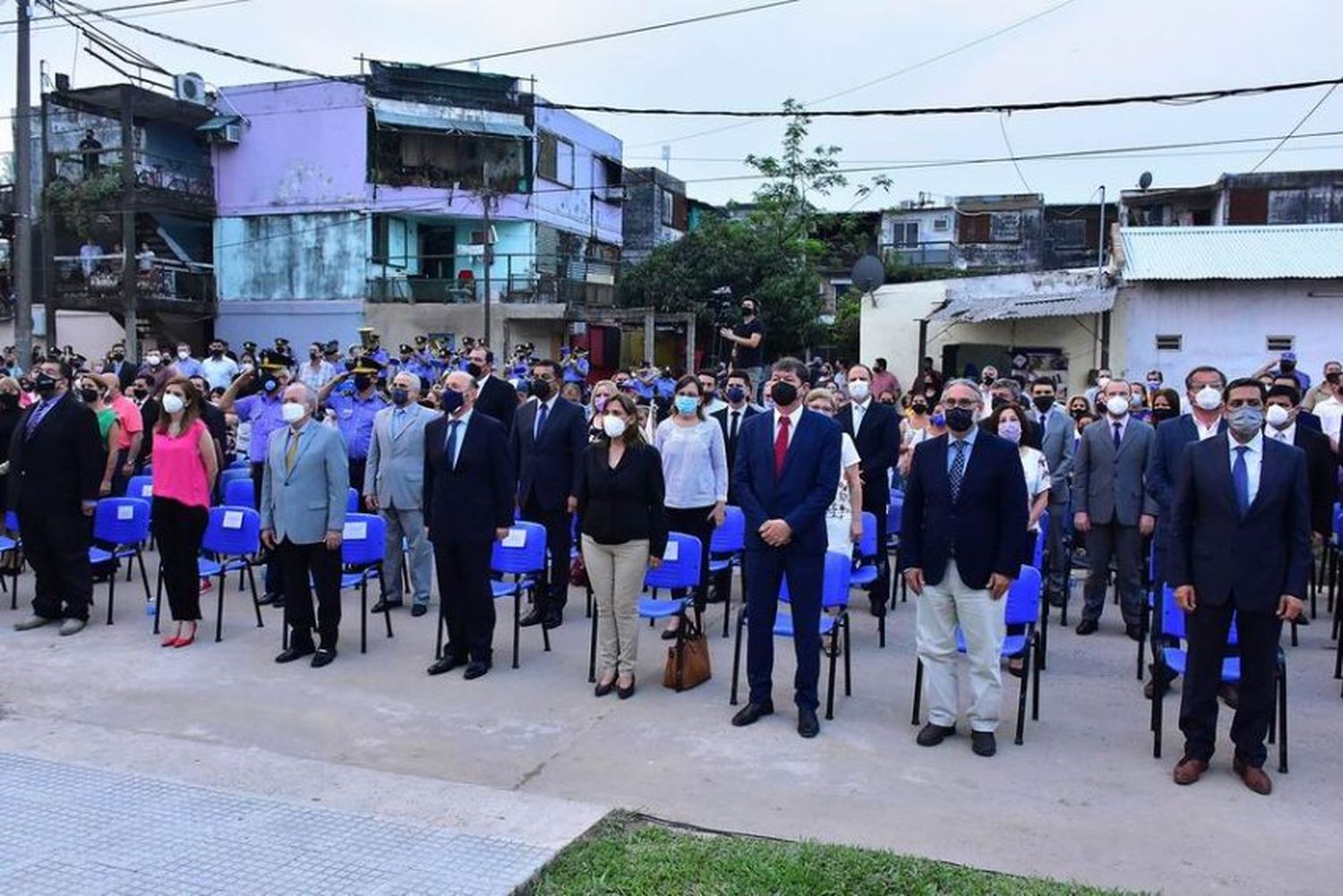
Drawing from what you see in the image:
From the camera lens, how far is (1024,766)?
5262mm

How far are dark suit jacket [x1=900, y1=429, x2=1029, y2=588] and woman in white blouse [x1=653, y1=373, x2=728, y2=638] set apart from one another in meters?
2.45

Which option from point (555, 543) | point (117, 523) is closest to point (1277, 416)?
point (555, 543)

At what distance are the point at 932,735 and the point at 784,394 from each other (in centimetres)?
198

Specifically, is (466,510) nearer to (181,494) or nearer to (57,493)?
(181,494)

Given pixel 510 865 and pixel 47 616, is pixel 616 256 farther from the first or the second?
pixel 510 865

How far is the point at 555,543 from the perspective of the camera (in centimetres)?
798

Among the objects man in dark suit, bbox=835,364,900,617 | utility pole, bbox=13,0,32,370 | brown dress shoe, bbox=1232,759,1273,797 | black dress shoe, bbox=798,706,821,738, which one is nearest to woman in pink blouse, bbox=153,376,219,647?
Result: black dress shoe, bbox=798,706,821,738

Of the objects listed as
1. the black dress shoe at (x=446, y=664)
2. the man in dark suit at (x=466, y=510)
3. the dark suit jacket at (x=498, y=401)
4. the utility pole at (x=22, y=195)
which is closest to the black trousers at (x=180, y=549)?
the man in dark suit at (x=466, y=510)

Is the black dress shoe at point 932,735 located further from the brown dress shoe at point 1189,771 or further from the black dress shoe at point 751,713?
the brown dress shoe at point 1189,771

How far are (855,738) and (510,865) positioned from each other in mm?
2291

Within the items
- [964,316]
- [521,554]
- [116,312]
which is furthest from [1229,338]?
[116,312]

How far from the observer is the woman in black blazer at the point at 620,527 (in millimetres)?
6281

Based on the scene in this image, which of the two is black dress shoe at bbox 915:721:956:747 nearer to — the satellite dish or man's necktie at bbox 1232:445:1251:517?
man's necktie at bbox 1232:445:1251:517

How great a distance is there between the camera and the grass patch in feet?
12.6
